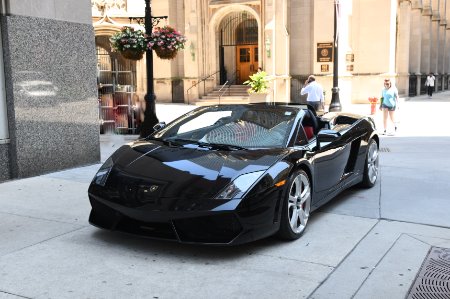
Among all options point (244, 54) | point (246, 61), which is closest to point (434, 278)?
point (246, 61)

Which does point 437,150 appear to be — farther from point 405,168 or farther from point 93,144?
point 93,144

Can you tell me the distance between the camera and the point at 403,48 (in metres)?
33.8

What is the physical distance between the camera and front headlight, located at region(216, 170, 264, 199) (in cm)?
452

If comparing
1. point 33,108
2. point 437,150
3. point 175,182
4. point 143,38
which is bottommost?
point 437,150

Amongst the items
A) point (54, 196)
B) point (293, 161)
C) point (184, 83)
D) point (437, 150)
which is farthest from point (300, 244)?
point (184, 83)

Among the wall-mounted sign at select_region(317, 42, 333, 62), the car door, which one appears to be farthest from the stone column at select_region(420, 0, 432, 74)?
the car door

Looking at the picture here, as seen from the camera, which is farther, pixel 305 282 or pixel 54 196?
pixel 54 196

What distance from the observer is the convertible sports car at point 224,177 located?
4.50 meters

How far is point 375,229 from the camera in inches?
223

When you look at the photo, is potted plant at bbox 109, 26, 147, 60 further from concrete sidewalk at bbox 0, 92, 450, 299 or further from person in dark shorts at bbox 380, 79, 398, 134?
person in dark shorts at bbox 380, 79, 398, 134

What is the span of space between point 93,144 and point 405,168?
5950 millimetres

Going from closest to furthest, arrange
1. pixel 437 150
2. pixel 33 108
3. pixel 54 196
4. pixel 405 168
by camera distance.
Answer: pixel 54 196 < pixel 33 108 < pixel 405 168 < pixel 437 150

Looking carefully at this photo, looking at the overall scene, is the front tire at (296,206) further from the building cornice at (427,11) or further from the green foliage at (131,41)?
the building cornice at (427,11)

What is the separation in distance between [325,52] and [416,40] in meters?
13.2
